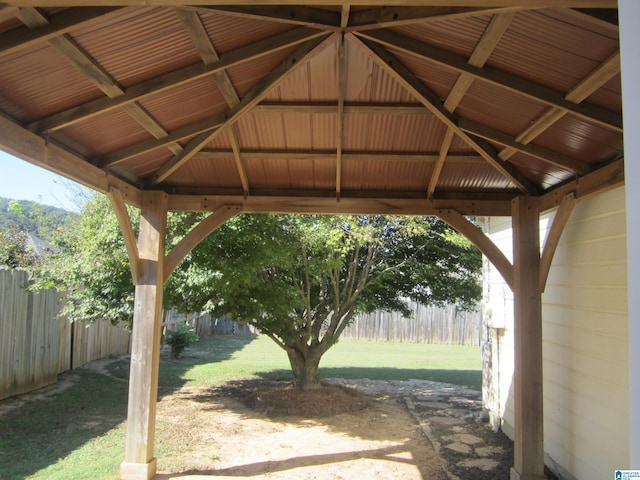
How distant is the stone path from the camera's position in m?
5.74

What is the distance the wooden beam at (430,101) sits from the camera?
369 cm

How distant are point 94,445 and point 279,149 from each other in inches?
163

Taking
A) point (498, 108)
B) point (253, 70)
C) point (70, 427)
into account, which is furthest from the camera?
point (70, 427)

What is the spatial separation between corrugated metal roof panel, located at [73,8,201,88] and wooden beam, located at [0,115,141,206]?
76 centimetres

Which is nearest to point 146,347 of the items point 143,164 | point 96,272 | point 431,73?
point 143,164

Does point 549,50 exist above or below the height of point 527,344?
above

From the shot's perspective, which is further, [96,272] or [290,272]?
[290,272]

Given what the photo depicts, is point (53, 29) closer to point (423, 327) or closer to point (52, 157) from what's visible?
point (52, 157)

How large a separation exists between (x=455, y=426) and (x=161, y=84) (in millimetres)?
6345

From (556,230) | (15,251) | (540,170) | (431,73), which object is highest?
(431,73)

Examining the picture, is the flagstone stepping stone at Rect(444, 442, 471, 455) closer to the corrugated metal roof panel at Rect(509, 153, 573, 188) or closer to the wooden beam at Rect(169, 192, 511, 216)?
the wooden beam at Rect(169, 192, 511, 216)

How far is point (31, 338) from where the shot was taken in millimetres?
8484

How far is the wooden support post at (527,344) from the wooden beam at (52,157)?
4203 millimetres

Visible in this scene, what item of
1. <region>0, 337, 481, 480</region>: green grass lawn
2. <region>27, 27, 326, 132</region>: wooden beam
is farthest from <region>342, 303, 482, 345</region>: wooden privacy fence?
<region>27, 27, 326, 132</region>: wooden beam
